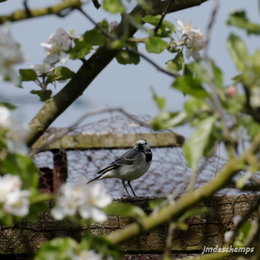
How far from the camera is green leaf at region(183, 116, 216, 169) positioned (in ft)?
4.67

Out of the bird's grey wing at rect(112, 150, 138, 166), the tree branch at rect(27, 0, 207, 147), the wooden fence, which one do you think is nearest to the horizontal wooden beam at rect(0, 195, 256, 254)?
the wooden fence

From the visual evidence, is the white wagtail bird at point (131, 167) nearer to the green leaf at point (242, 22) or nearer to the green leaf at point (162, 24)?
the green leaf at point (162, 24)

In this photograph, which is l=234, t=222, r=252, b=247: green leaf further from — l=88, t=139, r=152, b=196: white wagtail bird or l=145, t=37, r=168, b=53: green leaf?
l=88, t=139, r=152, b=196: white wagtail bird

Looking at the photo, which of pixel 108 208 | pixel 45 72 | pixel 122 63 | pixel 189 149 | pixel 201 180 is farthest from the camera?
pixel 201 180

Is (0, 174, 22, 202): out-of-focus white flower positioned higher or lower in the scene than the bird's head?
higher

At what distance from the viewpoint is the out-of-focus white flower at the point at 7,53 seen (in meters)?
1.43

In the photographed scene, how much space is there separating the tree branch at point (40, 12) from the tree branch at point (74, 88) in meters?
0.34

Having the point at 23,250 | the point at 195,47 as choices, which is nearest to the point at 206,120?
the point at 195,47

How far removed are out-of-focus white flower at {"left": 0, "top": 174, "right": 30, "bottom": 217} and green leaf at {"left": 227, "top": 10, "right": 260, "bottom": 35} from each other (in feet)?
1.59

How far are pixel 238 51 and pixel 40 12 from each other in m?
0.60

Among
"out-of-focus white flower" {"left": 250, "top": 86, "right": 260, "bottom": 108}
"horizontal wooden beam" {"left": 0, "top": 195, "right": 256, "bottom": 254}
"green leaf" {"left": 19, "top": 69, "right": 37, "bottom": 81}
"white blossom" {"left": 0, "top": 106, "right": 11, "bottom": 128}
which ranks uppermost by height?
"out-of-focus white flower" {"left": 250, "top": 86, "right": 260, "bottom": 108}

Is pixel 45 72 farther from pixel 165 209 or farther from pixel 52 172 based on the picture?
pixel 52 172

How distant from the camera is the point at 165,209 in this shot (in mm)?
1428

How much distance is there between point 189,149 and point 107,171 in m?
4.25
